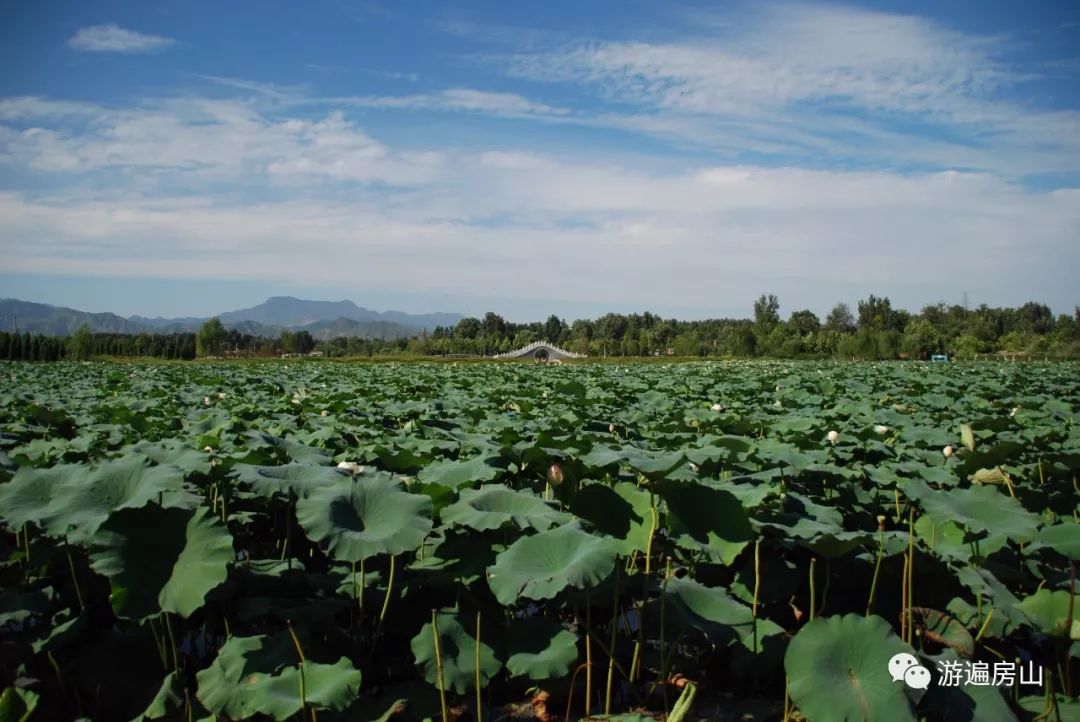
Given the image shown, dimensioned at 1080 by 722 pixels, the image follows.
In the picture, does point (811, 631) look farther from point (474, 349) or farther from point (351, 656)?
point (474, 349)

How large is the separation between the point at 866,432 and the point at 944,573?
2.21 m

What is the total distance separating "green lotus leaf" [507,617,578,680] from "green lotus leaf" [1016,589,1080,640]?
155 centimetres

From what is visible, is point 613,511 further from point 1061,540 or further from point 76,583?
point 76,583

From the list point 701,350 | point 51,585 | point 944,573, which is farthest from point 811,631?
point 701,350

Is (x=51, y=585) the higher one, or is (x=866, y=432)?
(x=866, y=432)

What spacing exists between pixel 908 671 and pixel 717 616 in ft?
2.03

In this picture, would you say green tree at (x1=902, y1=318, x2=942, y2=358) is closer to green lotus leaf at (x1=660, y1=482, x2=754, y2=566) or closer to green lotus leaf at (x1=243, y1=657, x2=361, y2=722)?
green lotus leaf at (x1=660, y1=482, x2=754, y2=566)

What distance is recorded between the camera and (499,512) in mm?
2625

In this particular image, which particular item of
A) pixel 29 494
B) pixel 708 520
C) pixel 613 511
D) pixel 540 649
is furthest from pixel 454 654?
pixel 29 494

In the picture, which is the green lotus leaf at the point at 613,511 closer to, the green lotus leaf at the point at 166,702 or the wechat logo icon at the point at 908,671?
the wechat logo icon at the point at 908,671

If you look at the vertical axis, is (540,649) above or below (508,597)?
below

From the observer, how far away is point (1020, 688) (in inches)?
100

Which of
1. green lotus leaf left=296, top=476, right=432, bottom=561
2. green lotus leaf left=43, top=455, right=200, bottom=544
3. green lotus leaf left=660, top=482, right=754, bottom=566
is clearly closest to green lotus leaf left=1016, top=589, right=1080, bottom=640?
green lotus leaf left=660, top=482, right=754, bottom=566

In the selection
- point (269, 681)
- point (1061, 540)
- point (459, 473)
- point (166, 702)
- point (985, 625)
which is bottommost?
point (166, 702)
